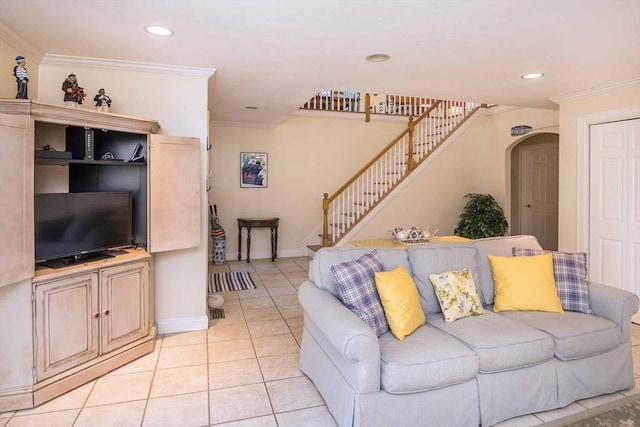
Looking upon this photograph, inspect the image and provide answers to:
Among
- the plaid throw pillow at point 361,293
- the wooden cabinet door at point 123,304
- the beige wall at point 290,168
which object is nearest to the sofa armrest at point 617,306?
the plaid throw pillow at point 361,293

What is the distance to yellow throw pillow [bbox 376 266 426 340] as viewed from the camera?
7.48 ft

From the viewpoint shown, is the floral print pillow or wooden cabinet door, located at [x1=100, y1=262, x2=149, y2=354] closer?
the floral print pillow

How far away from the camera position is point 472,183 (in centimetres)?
705

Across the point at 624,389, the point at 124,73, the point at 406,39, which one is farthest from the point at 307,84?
the point at 624,389

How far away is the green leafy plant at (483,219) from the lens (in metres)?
6.34

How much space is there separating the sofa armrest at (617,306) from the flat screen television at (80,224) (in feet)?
11.7

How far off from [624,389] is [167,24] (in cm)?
390

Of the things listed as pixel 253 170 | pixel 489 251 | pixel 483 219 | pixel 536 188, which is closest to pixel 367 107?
pixel 253 170

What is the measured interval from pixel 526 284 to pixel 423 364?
120 cm

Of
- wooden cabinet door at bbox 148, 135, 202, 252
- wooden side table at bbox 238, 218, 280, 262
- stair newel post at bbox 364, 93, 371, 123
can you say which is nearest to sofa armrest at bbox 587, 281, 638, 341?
wooden cabinet door at bbox 148, 135, 202, 252

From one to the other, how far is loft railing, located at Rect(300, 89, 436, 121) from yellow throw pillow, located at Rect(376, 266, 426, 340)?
16.9 ft

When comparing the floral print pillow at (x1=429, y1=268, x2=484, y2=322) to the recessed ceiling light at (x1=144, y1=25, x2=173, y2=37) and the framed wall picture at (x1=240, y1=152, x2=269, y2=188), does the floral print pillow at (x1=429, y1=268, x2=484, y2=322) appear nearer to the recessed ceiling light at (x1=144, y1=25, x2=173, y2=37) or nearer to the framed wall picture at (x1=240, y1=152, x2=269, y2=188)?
the recessed ceiling light at (x1=144, y1=25, x2=173, y2=37)

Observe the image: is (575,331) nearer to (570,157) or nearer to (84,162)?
(570,157)

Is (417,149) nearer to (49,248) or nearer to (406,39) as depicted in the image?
(406,39)
